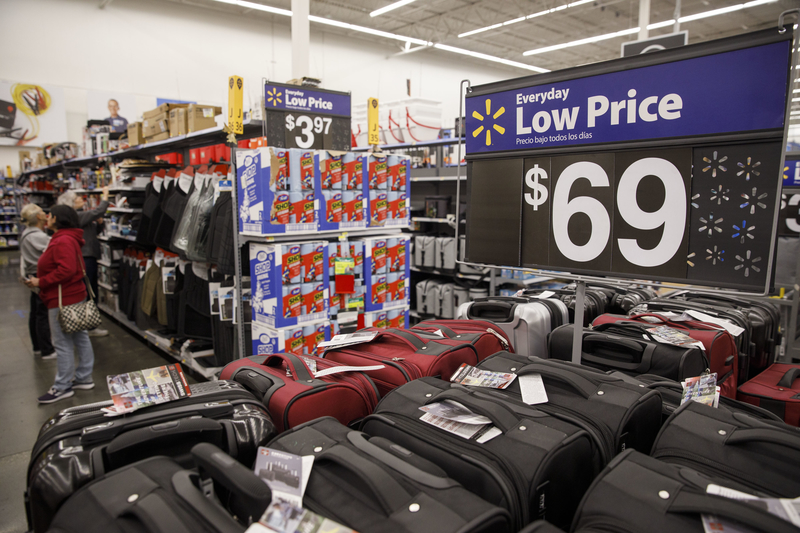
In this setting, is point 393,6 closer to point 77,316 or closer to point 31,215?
point 31,215

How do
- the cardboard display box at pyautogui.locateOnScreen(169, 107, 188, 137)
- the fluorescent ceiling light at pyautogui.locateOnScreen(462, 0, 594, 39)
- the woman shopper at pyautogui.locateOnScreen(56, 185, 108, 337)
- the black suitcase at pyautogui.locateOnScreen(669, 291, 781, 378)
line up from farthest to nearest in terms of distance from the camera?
the fluorescent ceiling light at pyautogui.locateOnScreen(462, 0, 594, 39)
the woman shopper at pyautogui.locateOnScreen(56, 185, 108, 337)
the cardboard display box at pyautogui.locateOnScreen(169, 107, 188, 137)
the black suitcase at pyautogui.locateOnScreen(669, 291, 781, 378)

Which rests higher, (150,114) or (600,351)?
(150,114)

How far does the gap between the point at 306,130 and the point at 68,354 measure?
8.96 feet

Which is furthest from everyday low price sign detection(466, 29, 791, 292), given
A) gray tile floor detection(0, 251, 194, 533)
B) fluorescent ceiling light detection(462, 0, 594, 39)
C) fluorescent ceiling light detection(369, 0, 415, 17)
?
fluorescent ceiling light detection(462, 0, 594, 39)

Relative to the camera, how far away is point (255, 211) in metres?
3.26

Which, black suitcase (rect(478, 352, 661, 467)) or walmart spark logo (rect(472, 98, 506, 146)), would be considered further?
walmart spark logo (rect(472, 98, 506, 146))

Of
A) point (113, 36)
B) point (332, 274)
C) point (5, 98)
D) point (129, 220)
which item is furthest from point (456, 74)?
point (332, 274)

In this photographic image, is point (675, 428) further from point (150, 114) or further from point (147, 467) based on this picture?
point (150, 114)

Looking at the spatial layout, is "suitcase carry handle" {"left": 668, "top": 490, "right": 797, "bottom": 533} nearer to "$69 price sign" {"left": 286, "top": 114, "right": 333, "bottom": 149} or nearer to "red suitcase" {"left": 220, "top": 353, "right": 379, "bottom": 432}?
"red suitcase" {"left": 220, "top": 353, "right": 379, "bottom": 432}

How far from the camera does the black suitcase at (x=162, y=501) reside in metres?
0.75

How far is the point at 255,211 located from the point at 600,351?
7.97 feet

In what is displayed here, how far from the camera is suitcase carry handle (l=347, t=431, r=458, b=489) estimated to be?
0.81 metres

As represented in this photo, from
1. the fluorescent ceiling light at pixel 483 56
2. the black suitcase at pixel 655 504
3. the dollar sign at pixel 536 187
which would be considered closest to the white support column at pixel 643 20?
the fluorescent ceiling light at pixel 483 56

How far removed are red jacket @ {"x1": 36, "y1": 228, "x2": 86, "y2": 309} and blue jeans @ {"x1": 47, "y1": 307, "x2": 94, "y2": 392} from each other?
15 cm
